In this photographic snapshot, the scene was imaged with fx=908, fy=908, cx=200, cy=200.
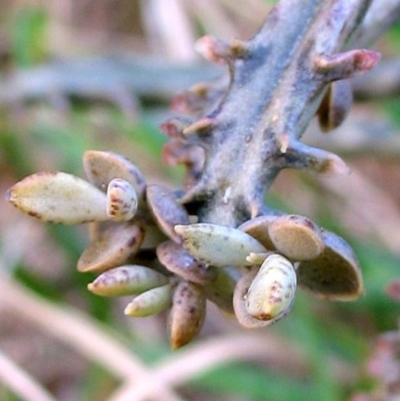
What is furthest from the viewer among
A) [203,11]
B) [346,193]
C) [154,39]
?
[154,39]

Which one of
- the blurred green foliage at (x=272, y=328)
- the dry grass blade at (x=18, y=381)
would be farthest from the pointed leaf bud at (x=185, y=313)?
the blurred green foliage at (x=272, y=328)

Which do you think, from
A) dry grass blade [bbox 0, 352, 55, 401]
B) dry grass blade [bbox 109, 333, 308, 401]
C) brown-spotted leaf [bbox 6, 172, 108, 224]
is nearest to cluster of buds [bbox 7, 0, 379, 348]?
brown-spotted leaf [bbox 6, 172, 108, 224]

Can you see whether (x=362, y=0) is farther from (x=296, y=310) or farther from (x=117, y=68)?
(x=117, y=68)

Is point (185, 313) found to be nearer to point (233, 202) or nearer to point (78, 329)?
point (233, 202)

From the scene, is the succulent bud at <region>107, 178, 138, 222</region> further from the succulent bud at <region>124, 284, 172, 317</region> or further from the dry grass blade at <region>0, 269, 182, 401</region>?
the dry grass blade at <region>0, 269, 182, 401</region>

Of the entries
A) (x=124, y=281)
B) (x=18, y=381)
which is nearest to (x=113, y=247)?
(x=124, y=281)

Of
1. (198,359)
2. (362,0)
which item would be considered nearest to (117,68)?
(198,359)

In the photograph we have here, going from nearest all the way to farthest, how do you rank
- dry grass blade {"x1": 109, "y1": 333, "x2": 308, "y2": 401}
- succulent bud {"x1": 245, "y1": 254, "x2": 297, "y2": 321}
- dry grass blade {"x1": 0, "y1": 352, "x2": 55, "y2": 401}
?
succulent bud {"x1": 245, "y1": 254, "x2": 297, "y2": 321}
dry grass blade {"x1": 0, "y1": 352, "x2": 55, "y2": 401}
dry grass blade {"x1": 109, "y1": 333, "x2": 308, "y2": 401}
